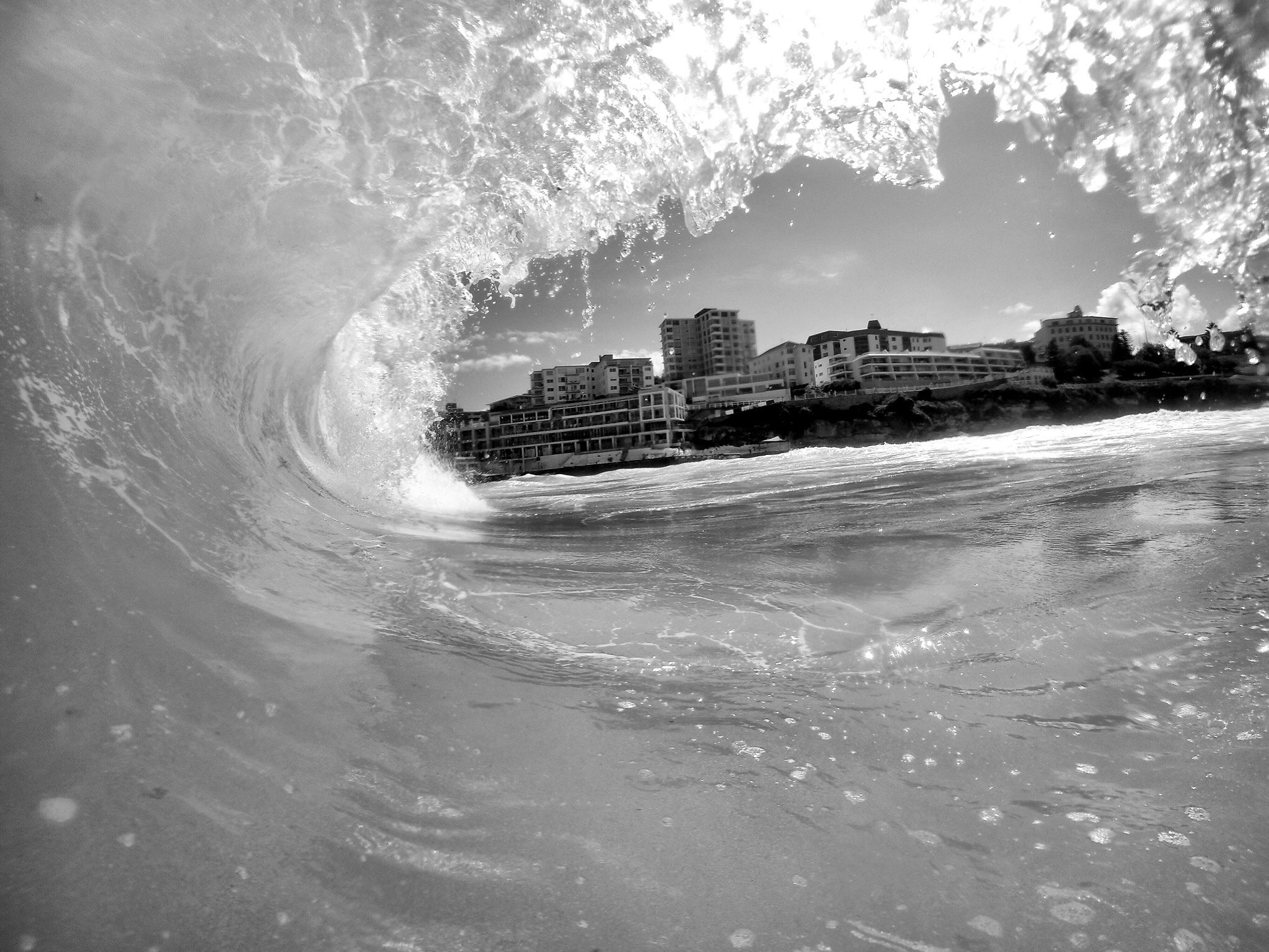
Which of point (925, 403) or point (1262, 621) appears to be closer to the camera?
point (1262, 621)

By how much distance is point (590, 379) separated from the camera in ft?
320

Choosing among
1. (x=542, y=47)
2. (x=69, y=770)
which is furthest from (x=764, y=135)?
(x=69, y=770)

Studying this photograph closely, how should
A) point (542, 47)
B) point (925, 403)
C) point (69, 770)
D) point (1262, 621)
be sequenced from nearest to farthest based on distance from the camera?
1. point (69, 770)
2. point (1262, 621)
3. point (542, 47)
4. point (925, 403)

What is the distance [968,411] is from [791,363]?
44.9 meters

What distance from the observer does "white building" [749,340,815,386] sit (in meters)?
94.6

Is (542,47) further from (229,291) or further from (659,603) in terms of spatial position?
(659,603)

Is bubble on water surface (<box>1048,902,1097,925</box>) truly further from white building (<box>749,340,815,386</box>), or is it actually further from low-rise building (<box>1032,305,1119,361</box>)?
white building (<box>749,340,815,386</box>)

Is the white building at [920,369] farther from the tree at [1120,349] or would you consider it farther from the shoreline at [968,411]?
the tree at [1120,349]

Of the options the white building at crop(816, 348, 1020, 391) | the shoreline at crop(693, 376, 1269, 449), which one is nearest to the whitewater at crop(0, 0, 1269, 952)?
the shoreline at crop(693, 376, 1269, 449)

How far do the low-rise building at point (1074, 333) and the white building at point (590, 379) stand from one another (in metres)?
45.8

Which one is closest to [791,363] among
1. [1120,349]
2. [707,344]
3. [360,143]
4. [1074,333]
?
[707,344]

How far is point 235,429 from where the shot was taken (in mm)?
5527

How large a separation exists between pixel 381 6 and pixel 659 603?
4.26m

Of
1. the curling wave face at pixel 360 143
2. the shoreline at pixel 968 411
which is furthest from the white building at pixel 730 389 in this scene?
the curling wave face at pixel 360 143
